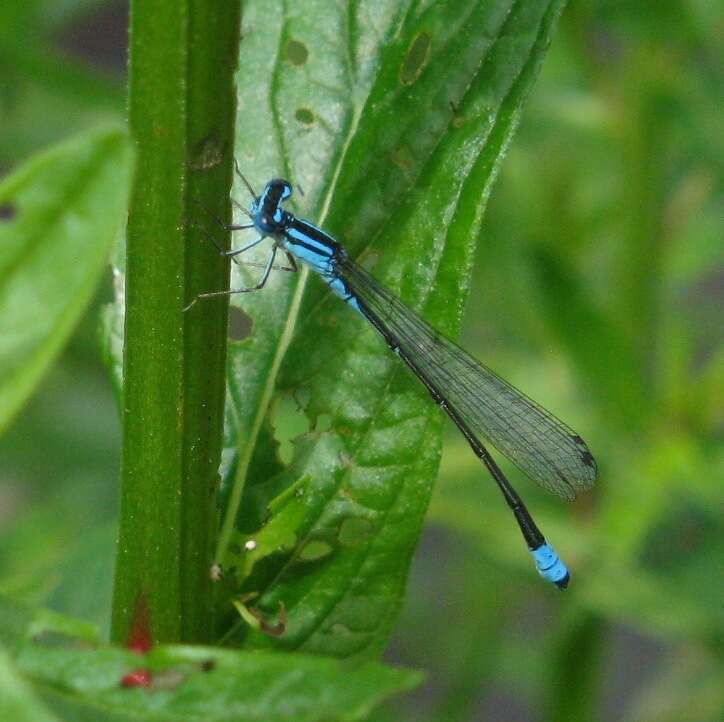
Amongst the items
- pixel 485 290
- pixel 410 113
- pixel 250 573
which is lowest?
Result: pixel 250 573

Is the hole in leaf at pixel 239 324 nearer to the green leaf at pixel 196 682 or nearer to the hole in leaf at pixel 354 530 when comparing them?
the hole in leaf at pixel 354 530

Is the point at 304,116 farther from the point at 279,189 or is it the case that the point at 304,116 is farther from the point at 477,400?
the point at 477,400

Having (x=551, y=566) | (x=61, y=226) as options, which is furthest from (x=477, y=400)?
(x=61, y=226)

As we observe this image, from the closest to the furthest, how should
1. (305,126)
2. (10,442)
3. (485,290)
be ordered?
(305,126), (485,290), (10,442)

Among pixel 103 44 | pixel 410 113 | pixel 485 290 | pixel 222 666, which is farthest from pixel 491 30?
pixel 103 44

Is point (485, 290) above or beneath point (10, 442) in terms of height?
above

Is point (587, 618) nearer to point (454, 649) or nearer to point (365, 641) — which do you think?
point (454, 649)

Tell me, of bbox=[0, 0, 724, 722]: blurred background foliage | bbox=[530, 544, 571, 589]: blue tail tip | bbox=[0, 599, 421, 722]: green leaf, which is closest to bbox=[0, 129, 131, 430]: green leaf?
bbox=[0, 599, 421, 722]: green leaf
